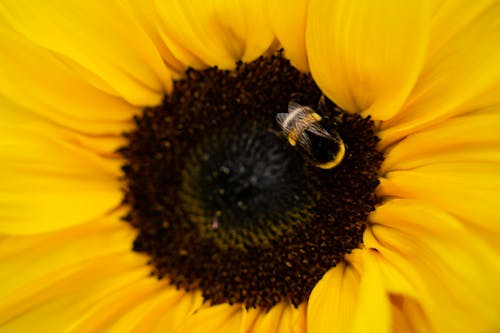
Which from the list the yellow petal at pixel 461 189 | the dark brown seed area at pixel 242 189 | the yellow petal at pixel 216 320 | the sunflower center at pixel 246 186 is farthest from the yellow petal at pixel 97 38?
the yellow petal at pixel 461 189

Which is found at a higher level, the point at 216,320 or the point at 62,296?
the point at 62,296

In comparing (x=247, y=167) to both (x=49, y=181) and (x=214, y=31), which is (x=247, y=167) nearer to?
(x=214, y=31)

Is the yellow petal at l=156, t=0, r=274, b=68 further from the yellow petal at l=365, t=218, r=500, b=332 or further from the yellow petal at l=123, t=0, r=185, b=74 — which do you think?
the yellow petal at l=365, t=218, r=500, b=332

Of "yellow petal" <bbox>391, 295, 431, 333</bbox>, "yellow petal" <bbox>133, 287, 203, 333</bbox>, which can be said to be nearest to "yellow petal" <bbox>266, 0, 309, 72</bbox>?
"yellow petal" <bbox>391, 295, 431, 333</bbox>

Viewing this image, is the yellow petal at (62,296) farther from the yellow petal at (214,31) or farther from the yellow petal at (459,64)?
the yellow petal at (459,64)

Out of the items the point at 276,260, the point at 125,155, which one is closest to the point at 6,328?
the point at 125,155

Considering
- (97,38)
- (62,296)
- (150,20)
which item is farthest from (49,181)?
(150,20)
